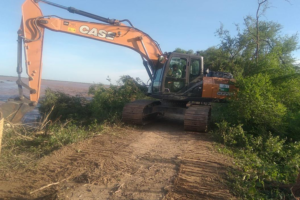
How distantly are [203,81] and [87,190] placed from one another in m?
5.37

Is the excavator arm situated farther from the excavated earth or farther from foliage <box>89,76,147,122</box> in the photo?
foliage <box>89,76,147,122</box>

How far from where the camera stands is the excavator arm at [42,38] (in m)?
5.46

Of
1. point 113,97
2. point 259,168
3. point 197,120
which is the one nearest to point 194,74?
point 197,120

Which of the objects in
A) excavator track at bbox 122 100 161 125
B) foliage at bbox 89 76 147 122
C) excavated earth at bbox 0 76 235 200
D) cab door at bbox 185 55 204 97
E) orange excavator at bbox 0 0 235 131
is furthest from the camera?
foliage at bbox 89 76 147 122

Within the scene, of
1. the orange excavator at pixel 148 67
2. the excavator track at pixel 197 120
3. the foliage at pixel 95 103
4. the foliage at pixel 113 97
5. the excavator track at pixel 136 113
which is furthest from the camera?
the foliage at pixel 95 103

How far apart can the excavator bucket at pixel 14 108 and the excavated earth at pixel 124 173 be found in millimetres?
1370

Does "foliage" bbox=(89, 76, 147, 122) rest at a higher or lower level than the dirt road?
higher

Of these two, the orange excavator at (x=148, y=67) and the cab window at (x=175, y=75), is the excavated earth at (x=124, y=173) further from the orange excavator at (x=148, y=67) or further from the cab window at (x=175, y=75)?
the cab window at (x=175, y=75)

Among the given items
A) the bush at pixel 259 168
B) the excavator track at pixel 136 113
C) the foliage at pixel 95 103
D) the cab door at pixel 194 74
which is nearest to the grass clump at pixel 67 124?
the foliage at pixel 95 103

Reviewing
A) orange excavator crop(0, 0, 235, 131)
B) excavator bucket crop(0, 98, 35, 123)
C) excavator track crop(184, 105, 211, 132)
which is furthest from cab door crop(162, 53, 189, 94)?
excavator bucket crop(0, 98, 35, 123)

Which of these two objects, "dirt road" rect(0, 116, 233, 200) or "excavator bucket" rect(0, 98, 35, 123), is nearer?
"dirt road" rect(0, 116, 233, 200)

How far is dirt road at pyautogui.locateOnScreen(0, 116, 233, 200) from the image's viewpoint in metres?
3.21

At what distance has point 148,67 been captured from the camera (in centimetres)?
877

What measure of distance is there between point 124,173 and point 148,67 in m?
5.51
